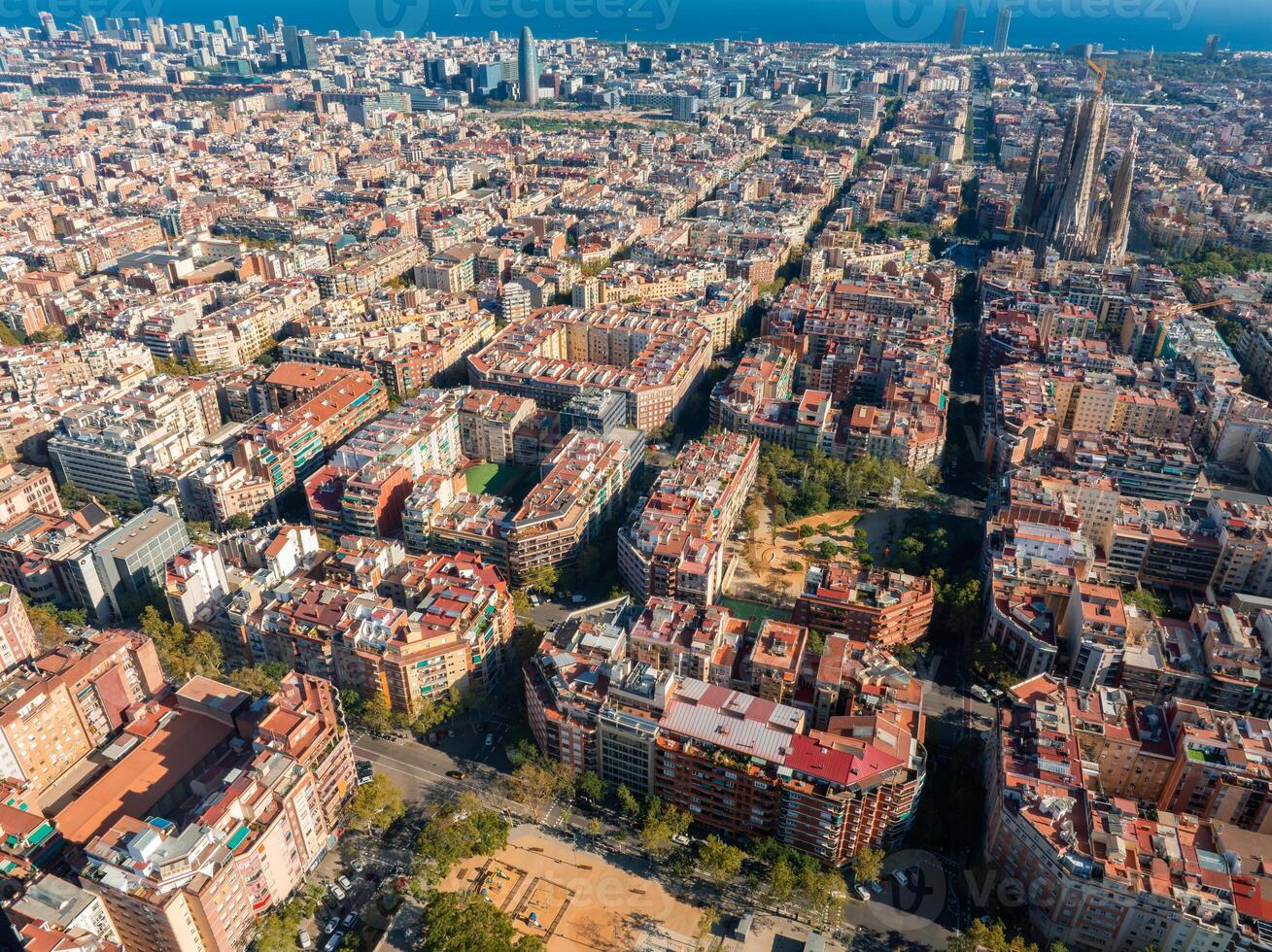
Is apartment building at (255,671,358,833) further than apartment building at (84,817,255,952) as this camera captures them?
Yes

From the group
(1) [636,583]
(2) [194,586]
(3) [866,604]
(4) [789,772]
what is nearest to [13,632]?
(2) [194,586]

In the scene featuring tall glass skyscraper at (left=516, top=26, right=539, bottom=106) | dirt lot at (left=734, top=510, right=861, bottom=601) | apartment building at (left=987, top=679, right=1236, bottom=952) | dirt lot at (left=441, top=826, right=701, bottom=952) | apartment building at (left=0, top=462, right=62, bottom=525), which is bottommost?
dirt lot at (left=441, top=826, right=701, bottom=952)

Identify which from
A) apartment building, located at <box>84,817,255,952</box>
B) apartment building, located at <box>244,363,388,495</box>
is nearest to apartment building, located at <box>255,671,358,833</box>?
apartment building, located at <box>84,817,255,952</box>

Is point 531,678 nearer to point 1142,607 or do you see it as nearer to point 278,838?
point 278,838

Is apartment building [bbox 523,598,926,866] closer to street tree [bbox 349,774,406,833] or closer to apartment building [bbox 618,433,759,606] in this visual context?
apartment building [bbox 618,433,759,606]

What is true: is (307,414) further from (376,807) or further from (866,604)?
(866,604)
